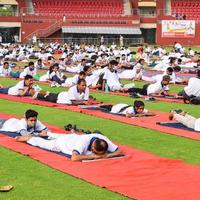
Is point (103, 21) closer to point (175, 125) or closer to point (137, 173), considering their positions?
point (175, 125)

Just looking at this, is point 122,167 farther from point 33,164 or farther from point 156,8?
point 156,8

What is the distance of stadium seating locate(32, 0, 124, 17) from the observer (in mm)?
60094

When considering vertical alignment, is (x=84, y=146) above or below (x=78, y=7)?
below

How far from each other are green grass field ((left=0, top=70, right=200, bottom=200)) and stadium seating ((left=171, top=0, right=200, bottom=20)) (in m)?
44.3

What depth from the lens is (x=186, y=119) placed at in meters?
11.6

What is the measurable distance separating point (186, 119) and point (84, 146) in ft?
12.7

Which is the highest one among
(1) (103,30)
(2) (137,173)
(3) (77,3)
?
(3) (77,3)

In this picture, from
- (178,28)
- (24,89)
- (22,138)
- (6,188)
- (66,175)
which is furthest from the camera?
(178,28)

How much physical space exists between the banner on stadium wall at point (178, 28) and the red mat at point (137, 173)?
47.3 metres

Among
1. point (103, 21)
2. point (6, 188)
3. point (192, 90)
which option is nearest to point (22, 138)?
point (6, 188)

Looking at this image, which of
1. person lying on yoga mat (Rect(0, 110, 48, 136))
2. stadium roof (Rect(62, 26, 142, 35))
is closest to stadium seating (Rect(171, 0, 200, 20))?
stadium roof (Rect(62, 26, 142, 35))

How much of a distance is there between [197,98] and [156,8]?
44.0 m

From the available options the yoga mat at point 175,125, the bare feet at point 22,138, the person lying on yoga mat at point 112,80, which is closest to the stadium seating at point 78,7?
the person lying on yoga mat at point 112,80

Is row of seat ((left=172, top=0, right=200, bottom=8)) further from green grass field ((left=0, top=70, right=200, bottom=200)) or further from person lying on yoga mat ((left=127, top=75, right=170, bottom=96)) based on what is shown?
green grass field ((left=0, top=70, right=200, bottom=200))
